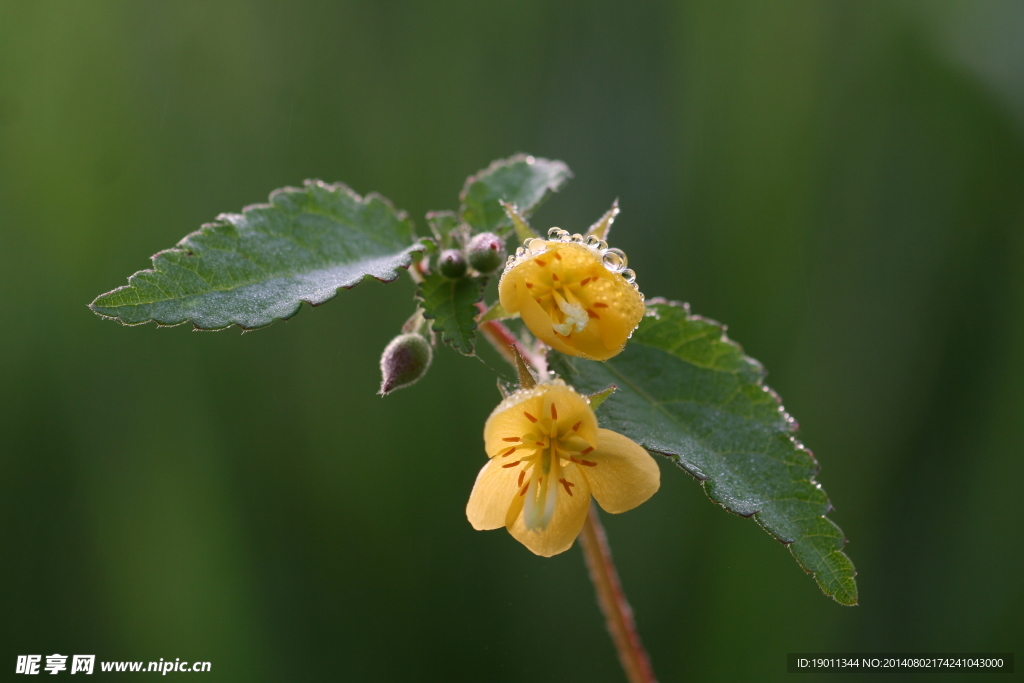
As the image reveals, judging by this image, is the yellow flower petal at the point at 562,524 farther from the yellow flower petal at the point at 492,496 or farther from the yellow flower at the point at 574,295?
the yellow flower at the point at 574,295

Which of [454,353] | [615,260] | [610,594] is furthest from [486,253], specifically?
[454,353]

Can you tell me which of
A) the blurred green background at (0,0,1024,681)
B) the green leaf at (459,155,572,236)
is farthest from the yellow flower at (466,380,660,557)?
the blurred green background at (0,0,1024,681)

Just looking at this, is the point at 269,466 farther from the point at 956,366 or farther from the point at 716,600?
the point at 956,366

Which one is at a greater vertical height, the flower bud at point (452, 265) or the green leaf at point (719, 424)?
the flower bud at point (452, 265)

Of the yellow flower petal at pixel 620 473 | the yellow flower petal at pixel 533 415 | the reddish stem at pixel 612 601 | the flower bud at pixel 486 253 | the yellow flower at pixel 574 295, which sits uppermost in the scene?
the flower bud at pixel 486 253

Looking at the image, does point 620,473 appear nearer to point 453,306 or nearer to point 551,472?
point 551,472

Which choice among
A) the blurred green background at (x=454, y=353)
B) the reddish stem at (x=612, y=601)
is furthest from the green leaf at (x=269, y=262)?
the blurred green background at (x=454, y=353)

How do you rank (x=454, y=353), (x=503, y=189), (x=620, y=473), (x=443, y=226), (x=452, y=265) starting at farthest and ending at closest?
(x=454, y=353) < (x=503, y=189) < (x=443, y=226) < (x=452, y=265) < (x=620, y=473)
